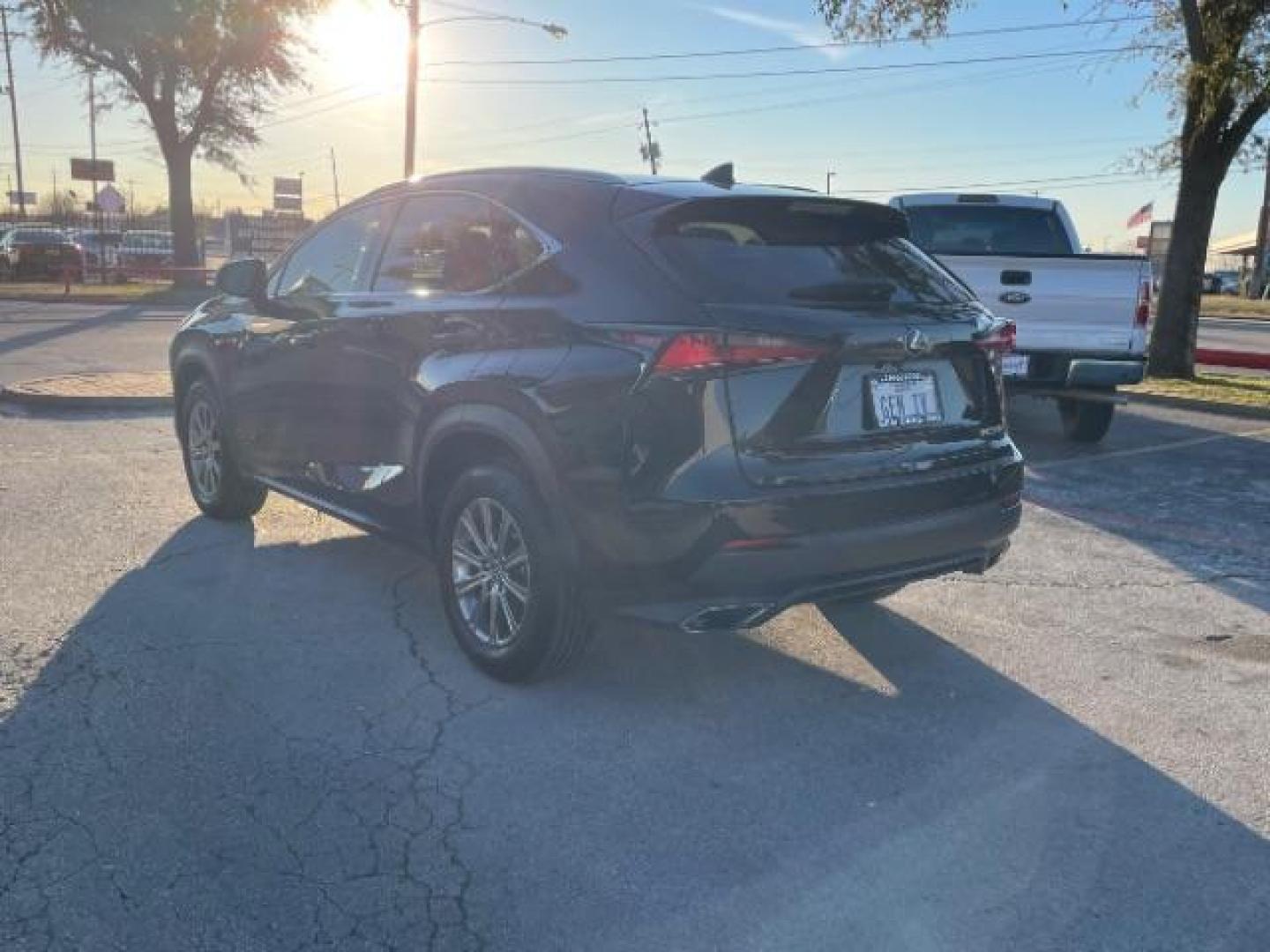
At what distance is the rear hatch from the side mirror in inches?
107

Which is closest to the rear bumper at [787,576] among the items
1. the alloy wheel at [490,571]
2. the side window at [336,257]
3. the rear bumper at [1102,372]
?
the alloy wheel at [490,571]

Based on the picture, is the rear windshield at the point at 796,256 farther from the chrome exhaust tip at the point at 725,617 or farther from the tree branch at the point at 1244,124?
the tree branch at the point at 1244,124

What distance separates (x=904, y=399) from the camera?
3.71m

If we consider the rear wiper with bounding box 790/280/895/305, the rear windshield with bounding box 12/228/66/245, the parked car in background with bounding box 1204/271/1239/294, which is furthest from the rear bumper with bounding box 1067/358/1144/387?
the parked car in background with bounding box 1204/271/1239/294

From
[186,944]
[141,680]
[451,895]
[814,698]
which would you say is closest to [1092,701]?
[814,698]

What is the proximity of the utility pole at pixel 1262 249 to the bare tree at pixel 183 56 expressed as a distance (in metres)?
36.4

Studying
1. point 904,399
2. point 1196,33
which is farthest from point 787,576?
point 1196,33

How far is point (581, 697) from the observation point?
13.0ft

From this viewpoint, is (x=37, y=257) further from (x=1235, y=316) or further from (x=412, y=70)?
(x=1235, y=316)

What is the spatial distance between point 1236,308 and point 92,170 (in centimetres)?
3729

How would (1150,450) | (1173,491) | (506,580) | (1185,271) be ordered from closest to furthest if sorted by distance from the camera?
(506,580) < (1173,491) < (1150,450) < (1185,271)

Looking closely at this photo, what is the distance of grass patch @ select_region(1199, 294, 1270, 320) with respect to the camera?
35.1 metres

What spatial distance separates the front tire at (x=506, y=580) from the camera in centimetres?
373

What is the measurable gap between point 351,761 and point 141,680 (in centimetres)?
107
